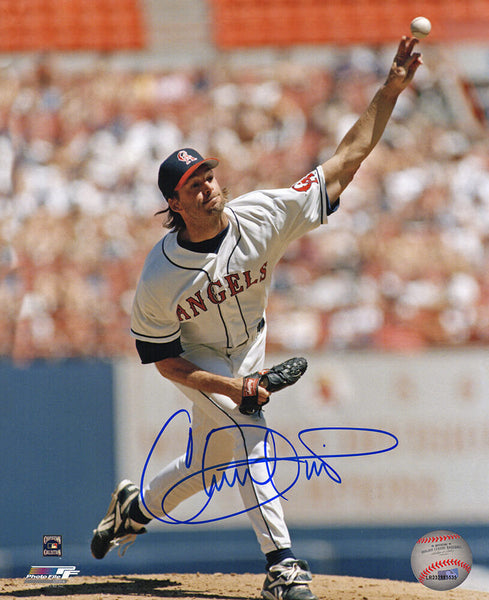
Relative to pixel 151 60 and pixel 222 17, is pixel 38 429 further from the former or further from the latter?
pixel 222 17

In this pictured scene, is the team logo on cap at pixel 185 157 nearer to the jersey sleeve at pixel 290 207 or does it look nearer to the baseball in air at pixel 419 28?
the jersey sleeve at pixel 290 207

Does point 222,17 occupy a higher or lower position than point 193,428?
higher

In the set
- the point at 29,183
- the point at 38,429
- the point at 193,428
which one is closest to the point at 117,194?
the point at 29,183

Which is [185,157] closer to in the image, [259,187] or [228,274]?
[228,274]

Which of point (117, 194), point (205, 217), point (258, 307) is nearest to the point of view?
point (205, 217)

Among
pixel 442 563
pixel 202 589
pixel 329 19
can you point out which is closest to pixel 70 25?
pixel 329 19

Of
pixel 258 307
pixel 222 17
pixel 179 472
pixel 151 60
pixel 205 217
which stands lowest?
pixel 179 472

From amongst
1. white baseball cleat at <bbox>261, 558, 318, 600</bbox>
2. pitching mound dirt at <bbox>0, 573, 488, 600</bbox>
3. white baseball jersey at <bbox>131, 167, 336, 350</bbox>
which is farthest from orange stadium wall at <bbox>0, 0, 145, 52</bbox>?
white baseball cleat at <bbox>261, 558, 318, 600</bbox>

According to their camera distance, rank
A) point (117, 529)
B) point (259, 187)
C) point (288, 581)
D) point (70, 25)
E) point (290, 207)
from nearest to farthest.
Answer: point (288, 581) → point (290, 207) → point (117, 529) → point (259, 187) → point (70, 25)
